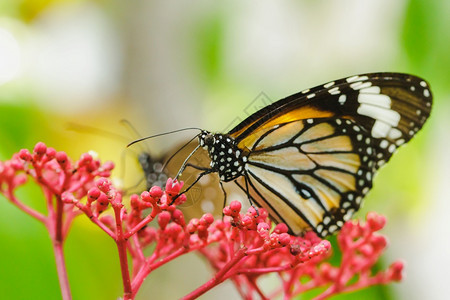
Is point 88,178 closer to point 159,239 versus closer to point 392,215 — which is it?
point 159,239

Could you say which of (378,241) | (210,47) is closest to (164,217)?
(378,241)

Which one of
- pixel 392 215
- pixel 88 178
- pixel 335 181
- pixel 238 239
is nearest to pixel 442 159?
pixel 392 215

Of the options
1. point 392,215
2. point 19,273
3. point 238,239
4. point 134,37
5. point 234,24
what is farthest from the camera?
point 134,37

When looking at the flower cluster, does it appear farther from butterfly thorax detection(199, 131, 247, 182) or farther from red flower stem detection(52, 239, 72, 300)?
butterfly thorax detection(199, 131, 247, 182)

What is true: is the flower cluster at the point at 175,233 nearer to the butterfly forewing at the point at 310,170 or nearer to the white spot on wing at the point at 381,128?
the butterfly forewing at the point at 310,170

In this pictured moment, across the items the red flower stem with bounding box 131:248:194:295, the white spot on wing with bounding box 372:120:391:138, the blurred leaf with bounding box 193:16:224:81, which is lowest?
the red flower stem with bounding box 131:248:194:295

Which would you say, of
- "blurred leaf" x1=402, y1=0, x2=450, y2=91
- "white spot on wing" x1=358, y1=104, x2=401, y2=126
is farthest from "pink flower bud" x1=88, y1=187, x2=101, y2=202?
"blurred leaf" x1=402, y1=0, x2=450, y2=91

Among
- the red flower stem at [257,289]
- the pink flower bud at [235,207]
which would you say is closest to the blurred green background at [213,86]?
the red flower stem at [257,289]
